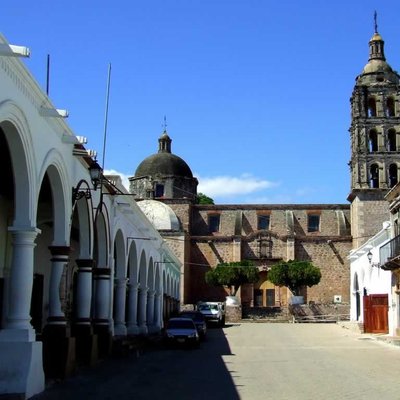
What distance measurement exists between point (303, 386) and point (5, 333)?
567 centimetres

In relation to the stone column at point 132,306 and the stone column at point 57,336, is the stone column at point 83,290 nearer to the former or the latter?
the stone column at point 57,336

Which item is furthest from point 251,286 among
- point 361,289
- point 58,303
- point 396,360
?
point 58,303

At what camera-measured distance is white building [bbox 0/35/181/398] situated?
10891 mm

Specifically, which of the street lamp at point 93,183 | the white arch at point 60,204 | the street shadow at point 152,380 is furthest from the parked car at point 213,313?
the white arch at point 60,204

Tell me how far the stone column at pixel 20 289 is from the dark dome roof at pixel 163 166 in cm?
5310

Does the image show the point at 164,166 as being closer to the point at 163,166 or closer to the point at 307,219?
the point at 163,166

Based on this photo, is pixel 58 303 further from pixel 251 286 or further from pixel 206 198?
pixel 206 198

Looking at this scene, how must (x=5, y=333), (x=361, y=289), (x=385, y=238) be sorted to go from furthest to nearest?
(x=361, y=289) < (x=385, y=238) < (x=5, y=333)

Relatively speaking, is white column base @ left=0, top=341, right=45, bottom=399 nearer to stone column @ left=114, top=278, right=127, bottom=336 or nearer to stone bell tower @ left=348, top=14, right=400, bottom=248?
stone column @ left=114, top=278, right=127, bottom=336

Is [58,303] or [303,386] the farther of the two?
[58,303]

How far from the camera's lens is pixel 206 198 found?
82312mm

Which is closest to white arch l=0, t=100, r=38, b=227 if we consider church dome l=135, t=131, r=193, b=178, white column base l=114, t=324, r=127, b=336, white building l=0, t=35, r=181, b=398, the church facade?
white building l=0, t=35, r=181, b=398

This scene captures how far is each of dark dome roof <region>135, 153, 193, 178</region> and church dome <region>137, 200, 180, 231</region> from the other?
5481 mm

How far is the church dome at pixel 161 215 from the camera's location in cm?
5903
